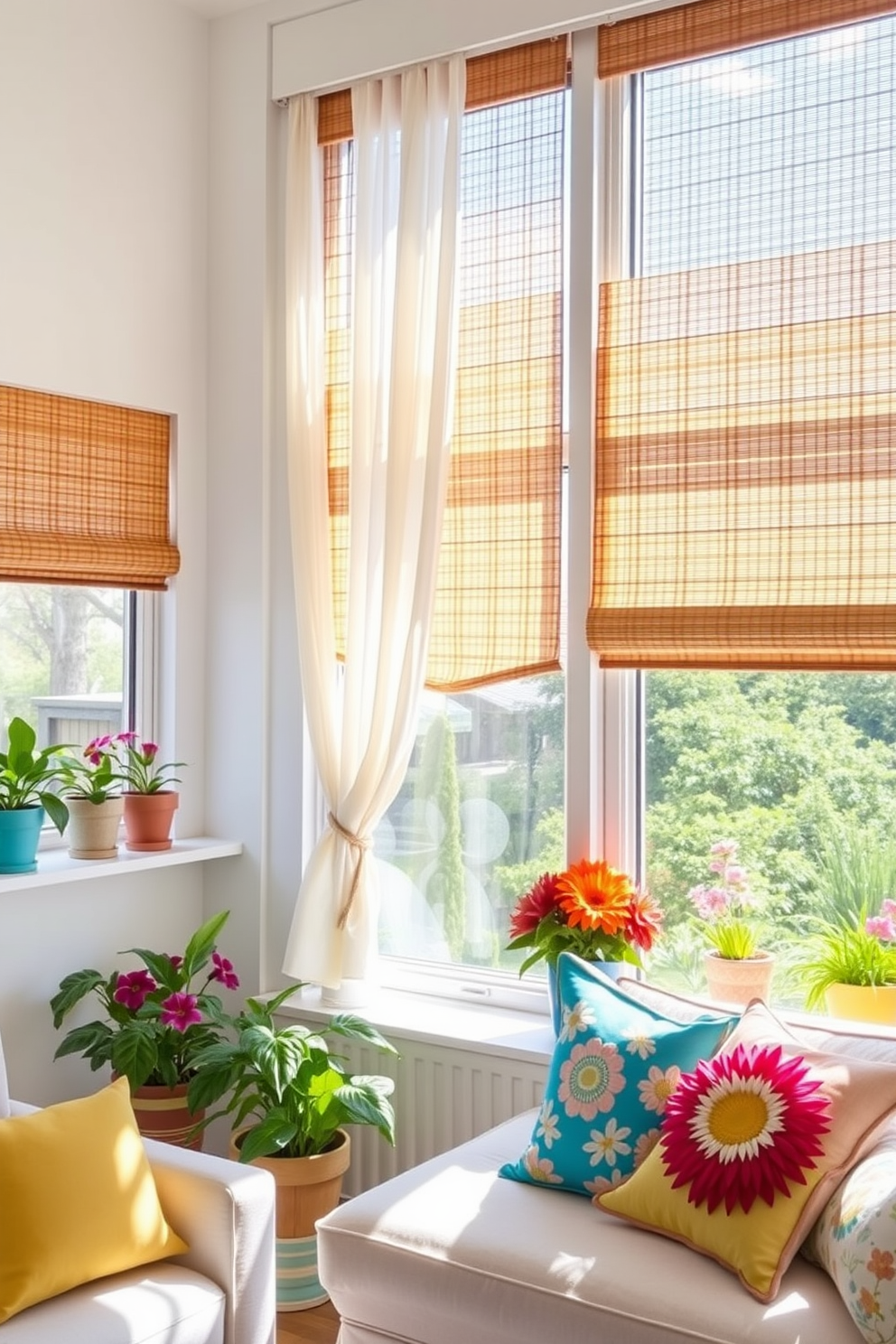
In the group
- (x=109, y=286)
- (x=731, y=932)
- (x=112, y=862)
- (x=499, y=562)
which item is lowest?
(x=731, y=932)

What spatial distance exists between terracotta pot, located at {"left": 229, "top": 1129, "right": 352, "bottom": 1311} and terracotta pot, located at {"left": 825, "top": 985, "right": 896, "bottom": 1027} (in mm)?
1142

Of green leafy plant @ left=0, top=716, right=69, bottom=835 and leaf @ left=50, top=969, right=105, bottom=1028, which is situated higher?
green leafy plant @ left=0, top=716, right=69, bottom=835

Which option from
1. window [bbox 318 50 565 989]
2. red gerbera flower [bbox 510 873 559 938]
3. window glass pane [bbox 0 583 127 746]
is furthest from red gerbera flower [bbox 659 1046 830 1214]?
window glass pane [bbox 0 583 127 746]

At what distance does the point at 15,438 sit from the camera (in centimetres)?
321

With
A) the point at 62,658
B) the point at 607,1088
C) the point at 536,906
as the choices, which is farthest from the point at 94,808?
the point at 607,1088

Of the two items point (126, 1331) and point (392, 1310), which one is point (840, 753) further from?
point (126, 1331)

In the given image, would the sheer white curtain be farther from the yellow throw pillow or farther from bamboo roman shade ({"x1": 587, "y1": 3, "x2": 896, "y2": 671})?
the yellow throw pillow

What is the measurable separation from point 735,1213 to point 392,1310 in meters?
0.62

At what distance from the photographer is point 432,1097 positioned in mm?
3221

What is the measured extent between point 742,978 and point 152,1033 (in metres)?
1.33

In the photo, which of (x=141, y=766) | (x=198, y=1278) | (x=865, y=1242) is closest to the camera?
(x=865, y=1242)

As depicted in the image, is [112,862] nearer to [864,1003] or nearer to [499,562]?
[499,562]

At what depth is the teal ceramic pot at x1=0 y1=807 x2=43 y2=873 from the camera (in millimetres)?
3033

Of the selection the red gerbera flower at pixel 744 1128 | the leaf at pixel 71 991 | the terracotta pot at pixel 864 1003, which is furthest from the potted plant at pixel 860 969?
the leaf at pixel 71 991
